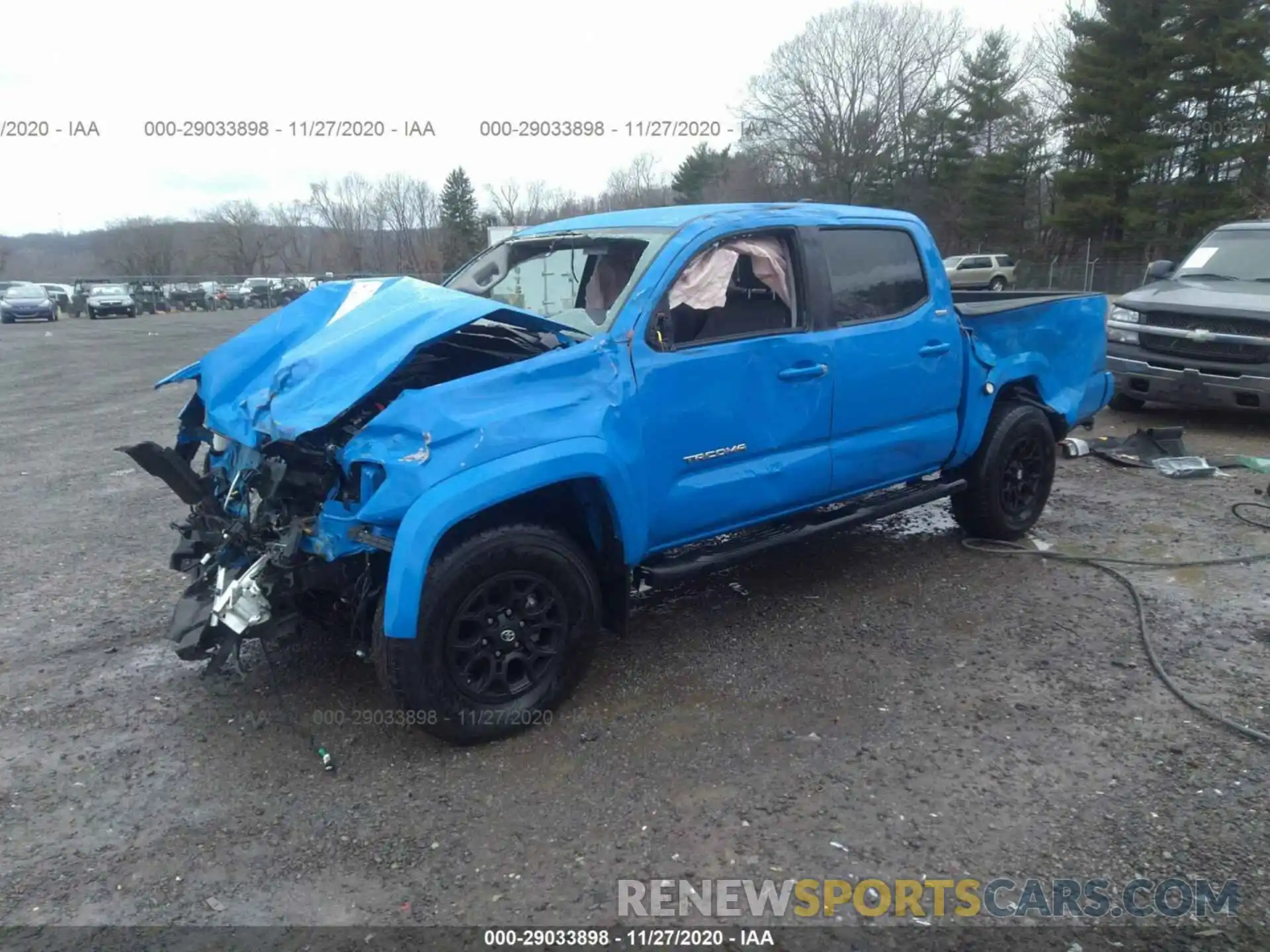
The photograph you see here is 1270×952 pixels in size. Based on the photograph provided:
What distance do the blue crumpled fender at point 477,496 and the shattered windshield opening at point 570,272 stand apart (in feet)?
2.05

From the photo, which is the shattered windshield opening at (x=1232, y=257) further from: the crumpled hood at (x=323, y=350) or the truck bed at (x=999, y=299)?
the crumpled hood at (x=323, y=350)

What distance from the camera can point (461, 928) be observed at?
2.62 m

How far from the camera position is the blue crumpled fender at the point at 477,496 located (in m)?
3.14

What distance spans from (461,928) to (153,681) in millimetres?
2246

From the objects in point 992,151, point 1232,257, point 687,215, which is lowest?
point 1232,257

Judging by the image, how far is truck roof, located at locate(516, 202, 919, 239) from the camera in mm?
4371

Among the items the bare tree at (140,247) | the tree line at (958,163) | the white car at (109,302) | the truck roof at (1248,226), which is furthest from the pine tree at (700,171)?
the truck roof at (1248,226)

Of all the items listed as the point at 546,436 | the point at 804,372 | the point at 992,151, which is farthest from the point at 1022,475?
the point at 992,151

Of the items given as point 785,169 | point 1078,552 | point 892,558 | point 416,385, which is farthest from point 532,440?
point 785,169

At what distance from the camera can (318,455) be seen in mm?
3492

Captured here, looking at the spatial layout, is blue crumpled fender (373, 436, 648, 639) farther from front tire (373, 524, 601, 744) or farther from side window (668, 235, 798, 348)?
side window (668, 235, 798, 348)

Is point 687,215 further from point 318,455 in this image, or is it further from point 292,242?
point 292,242

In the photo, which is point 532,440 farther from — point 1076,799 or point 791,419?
point 1076,799

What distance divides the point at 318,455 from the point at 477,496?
2.25ft
